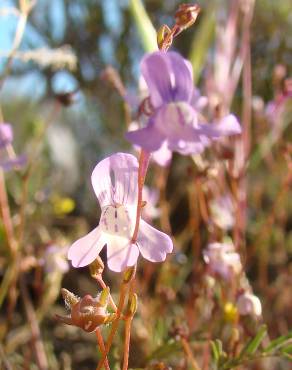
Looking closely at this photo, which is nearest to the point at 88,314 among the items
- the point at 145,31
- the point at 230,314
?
the point at 230,314

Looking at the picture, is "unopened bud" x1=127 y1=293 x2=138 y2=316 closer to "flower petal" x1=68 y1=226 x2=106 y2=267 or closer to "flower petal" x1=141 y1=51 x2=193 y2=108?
"flower petal" x1=68 y1=226 x2=106 y2=267

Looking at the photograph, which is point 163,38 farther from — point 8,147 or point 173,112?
point 8,147

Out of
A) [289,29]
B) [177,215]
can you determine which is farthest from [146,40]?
[289,29]

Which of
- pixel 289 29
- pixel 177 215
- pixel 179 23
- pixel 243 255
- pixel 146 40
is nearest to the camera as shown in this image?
pixel 179 23

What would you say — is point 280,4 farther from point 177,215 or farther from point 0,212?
point 0,212

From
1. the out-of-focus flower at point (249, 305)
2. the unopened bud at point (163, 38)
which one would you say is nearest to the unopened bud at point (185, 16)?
the unopened bud at point (163, 38)

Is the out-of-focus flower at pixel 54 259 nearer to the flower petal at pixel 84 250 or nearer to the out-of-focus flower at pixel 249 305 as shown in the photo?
the out-of-focus flower at pixel 249 305

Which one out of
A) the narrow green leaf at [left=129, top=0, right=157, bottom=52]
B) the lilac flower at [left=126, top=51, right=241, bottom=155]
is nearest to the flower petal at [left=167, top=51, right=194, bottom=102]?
the lilac flower at [left=126, top=51, right=241, bottom=155]

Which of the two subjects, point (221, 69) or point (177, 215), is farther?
point (177, 215)
